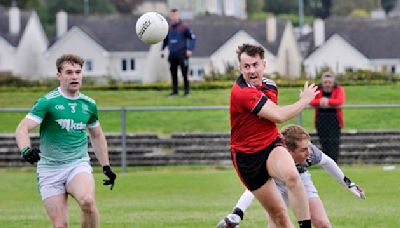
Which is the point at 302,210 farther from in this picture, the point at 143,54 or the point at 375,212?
the point at 143,54

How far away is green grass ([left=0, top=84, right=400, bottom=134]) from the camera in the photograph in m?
25.8

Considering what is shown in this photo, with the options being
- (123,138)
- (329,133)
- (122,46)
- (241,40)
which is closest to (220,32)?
(241,40)

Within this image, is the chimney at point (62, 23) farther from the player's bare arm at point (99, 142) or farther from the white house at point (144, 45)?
the player's bare arm at point (99, 142)

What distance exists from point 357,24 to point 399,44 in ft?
22.2

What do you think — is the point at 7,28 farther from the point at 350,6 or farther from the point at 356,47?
the point at 350,6

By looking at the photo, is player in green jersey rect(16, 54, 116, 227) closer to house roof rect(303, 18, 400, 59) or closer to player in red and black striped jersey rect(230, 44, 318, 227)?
player in red and black striped jersey rect(230, 44, 318, 227)

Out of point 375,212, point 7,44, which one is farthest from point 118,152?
A: point 7,44

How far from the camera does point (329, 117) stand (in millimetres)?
21688

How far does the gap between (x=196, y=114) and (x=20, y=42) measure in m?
63.8

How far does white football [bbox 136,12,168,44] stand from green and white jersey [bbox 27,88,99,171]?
310 centimetres

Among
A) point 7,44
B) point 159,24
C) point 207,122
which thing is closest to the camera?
point 159,24

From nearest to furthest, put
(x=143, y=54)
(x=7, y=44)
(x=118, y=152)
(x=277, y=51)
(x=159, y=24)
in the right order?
1. (x=159, y=24)
2. (x=118, y=152)
3. (x=277, y=51)
4. (x=143, y=54)
5. (x=7, y=44)

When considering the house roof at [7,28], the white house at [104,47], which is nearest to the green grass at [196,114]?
the white house at [104,47]

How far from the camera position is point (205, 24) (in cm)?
8044
